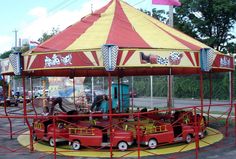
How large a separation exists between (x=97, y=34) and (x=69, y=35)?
1.05m

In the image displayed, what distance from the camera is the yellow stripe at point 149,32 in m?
11.8

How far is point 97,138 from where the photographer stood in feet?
36.6

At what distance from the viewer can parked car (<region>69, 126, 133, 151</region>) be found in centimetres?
1108

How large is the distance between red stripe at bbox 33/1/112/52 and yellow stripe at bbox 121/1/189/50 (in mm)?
1064

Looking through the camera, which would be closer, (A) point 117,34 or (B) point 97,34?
(A) point 117,34

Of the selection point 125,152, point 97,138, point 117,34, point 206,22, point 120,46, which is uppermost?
point 206,22

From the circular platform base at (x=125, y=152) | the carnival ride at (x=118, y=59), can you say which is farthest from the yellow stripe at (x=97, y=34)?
the circular platform base at (x=125, y=152)

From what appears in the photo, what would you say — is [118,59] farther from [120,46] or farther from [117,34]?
[117,34]

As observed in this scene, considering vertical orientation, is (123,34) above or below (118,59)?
above

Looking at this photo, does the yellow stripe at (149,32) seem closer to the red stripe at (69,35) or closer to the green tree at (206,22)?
the red stripe at (69,35)

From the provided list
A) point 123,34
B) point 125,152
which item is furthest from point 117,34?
point 125,152

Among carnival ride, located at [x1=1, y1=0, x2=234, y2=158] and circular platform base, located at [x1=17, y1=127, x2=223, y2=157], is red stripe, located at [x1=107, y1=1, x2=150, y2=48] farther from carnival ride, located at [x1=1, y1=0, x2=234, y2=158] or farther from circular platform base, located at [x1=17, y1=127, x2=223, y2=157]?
circular platform base, located at [x1=17, y1=127, x2=223, y2=157]

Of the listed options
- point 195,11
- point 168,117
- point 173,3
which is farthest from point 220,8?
point 168,117

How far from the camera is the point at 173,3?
19469 millimetres
